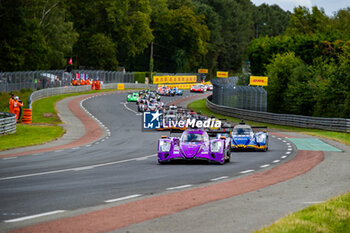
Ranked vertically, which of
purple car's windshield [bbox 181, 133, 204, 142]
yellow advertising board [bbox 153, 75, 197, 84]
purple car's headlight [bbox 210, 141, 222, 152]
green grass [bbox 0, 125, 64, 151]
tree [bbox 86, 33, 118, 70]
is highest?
tree [bbox 86, 33, 118, 70]

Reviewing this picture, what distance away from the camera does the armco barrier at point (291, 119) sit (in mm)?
46438

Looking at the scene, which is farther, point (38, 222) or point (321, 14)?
point (321, 14)

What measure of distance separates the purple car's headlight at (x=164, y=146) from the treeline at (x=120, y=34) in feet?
231

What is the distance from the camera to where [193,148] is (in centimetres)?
2162

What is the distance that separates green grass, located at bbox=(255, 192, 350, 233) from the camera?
9.37m

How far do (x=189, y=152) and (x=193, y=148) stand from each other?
197 millimetres

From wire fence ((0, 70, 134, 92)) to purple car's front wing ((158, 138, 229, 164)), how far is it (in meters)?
46.9

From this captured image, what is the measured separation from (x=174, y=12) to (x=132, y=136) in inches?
4260

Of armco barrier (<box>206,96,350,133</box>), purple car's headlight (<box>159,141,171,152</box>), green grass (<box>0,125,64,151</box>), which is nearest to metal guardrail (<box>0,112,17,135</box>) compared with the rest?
green grass (<box>0,125,64,151</box>)

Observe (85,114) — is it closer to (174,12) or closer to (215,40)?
(174,12)

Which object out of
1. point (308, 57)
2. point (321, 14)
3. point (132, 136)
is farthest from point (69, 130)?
point (321, 14)

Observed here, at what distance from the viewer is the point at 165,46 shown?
14562 centimetres

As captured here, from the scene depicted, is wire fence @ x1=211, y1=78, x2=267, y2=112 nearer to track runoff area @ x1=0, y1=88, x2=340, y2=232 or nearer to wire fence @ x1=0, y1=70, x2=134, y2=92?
wire fence @ x1=0, y1=70, x2=134, y2=92

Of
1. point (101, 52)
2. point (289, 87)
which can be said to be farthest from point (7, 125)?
point (101, 52)
